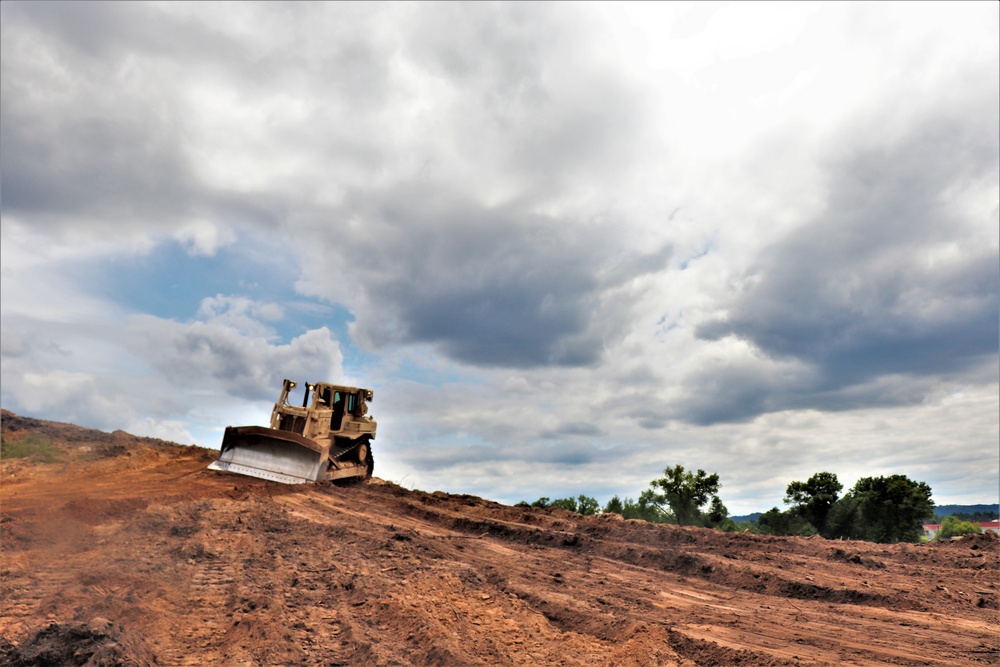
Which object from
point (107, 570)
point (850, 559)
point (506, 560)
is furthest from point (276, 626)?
point (850, 559)

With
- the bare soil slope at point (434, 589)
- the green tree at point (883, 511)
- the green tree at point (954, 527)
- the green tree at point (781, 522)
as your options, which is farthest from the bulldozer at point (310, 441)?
the green tree at point (954, 527)

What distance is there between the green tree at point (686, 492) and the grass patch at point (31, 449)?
18974mm

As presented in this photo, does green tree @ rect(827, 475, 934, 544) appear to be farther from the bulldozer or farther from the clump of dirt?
the clump of dirt

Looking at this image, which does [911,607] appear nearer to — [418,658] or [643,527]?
[643,527]

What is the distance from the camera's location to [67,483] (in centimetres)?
1609

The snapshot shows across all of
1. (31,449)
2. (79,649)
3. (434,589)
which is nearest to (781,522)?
(434,589)

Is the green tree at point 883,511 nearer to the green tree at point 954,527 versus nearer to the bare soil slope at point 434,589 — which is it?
the green tree at point 954,527

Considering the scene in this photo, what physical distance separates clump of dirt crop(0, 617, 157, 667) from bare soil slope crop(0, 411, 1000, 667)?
0.07ft

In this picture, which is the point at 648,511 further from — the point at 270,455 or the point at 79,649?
the point at 79,649

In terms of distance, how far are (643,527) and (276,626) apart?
394 inches

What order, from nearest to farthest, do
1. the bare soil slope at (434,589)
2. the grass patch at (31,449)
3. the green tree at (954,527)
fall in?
the bare soil slope at (434,589) < the green tree at (954,527) < the grass patch at (31,449)

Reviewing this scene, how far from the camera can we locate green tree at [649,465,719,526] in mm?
20406

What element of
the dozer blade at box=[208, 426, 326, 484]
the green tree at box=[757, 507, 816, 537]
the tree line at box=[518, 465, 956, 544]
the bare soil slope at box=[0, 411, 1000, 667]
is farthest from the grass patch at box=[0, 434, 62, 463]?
the green tree at box=[757, 507, 816, 537]

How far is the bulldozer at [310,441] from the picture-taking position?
1733 centimetres
